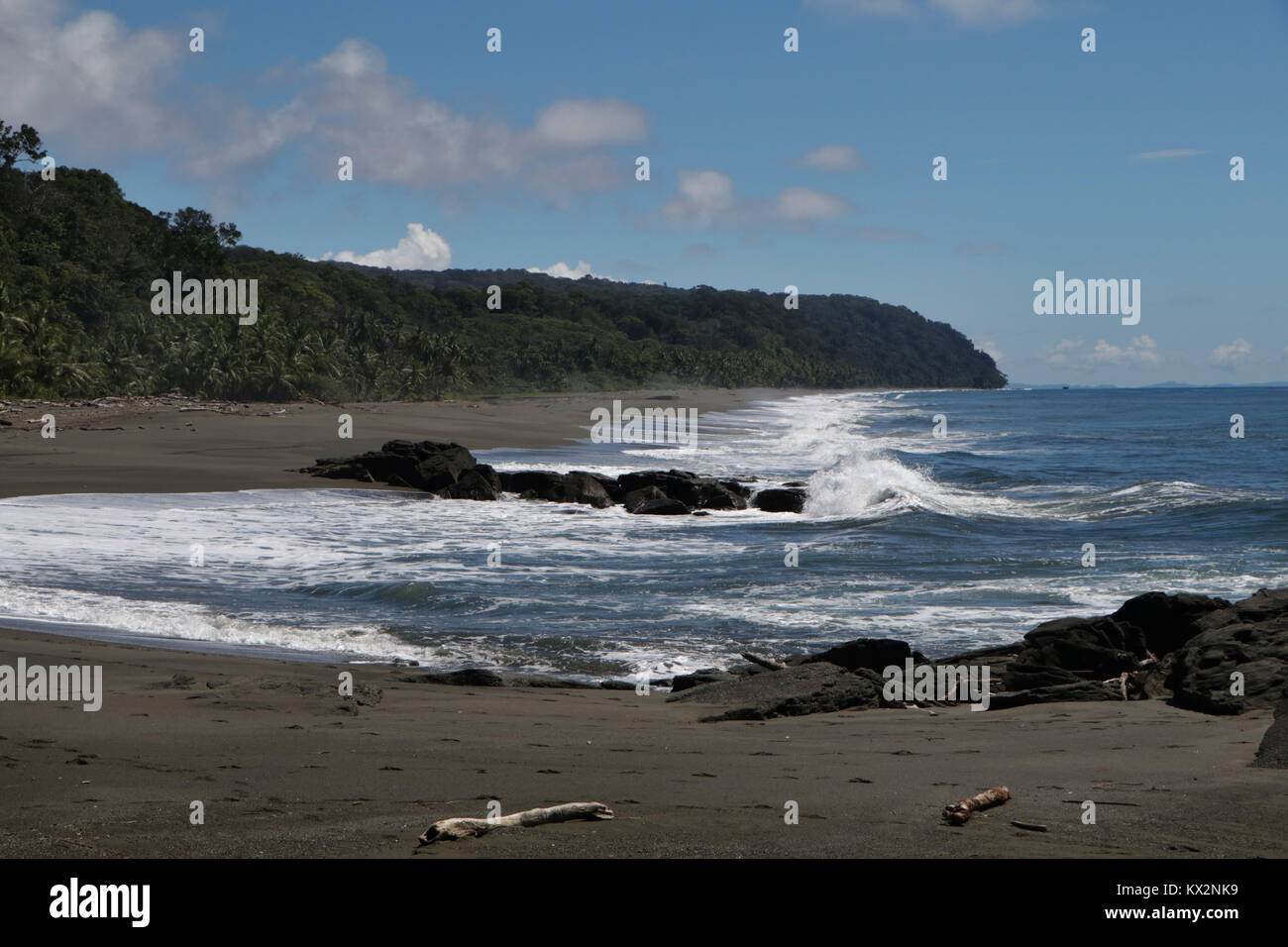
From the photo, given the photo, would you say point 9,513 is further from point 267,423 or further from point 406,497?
point 267,423

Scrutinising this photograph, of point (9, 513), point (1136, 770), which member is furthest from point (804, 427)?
point (1136, 770)

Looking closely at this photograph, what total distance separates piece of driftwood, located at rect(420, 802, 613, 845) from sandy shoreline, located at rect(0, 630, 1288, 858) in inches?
2.5

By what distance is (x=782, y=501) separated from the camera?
23344 millimetres

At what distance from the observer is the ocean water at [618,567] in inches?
438

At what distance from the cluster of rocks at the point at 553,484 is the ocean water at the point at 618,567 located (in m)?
0.63

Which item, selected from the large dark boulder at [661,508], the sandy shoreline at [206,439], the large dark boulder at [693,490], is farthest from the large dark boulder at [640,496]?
the sandy shoreline at [206,439]

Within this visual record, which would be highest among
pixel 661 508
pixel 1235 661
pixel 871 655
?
pixel 661 508

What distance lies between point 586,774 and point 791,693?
9.45ft

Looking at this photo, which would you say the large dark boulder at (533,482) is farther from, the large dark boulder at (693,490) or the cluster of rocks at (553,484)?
the large dark boulder at (693,490)

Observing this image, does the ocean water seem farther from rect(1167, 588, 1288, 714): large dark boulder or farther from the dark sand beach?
rect(1167, 588, 1288, 714): large dark boulder

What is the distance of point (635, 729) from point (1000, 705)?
308 cm

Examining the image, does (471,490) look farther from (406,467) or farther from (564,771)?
(564,771)

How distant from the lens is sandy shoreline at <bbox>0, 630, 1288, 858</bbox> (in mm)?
4250

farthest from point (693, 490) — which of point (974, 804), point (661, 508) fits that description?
point (974, 804)
